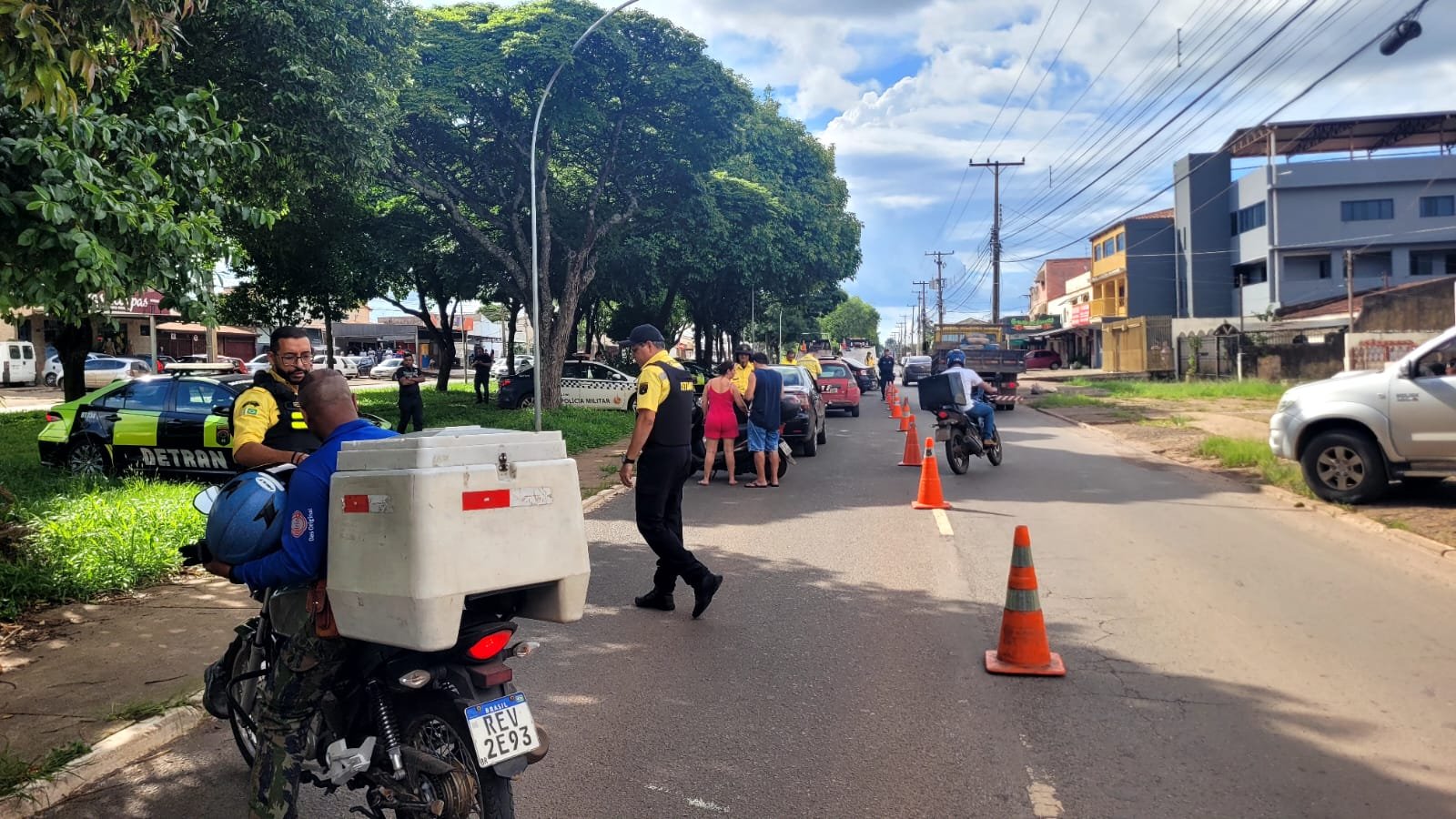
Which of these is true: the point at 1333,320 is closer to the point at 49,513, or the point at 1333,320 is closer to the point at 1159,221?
the point at 1159,221

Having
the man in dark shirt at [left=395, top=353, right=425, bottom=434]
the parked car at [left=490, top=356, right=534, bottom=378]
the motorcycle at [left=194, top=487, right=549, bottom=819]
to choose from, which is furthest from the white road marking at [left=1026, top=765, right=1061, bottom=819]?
the parked car at [left=490, top=356, right=534, bottom=378]

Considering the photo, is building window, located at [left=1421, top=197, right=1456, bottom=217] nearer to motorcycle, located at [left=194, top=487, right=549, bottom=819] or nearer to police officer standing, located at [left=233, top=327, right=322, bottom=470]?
police officer standing, located at [left=233, top=327, right=322, bottom=470]

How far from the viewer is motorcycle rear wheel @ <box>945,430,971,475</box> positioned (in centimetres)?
1380

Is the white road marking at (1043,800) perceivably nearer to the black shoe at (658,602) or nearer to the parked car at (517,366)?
the black shoe at (658,602)

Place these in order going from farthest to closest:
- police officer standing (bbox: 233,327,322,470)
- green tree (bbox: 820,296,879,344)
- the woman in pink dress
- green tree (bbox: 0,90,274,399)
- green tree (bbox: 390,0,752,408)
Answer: green tree (bbox: 820,296,879,344)
green tree (bbox: 390,0,752,408)
the woman in pink dress
green tree (bbox: 0,90,274,399)
police officer standing (bbox: 233,327,322,470)

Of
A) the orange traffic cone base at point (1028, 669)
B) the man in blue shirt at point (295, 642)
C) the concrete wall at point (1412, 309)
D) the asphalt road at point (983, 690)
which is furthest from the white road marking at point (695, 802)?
the concrete wall at point (1412, 309)

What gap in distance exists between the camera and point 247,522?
3.29 meters

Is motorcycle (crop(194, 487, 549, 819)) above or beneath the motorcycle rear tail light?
beneath

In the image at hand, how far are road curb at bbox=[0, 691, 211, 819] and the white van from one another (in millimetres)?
41718

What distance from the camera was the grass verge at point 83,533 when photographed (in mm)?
7004

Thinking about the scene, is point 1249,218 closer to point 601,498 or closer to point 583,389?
point 583,389

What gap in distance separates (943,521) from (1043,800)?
250 inches

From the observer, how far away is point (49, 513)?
8.83 metres

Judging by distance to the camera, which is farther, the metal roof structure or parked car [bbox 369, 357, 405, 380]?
parked car [bbox 369, 357, 405, 380]
